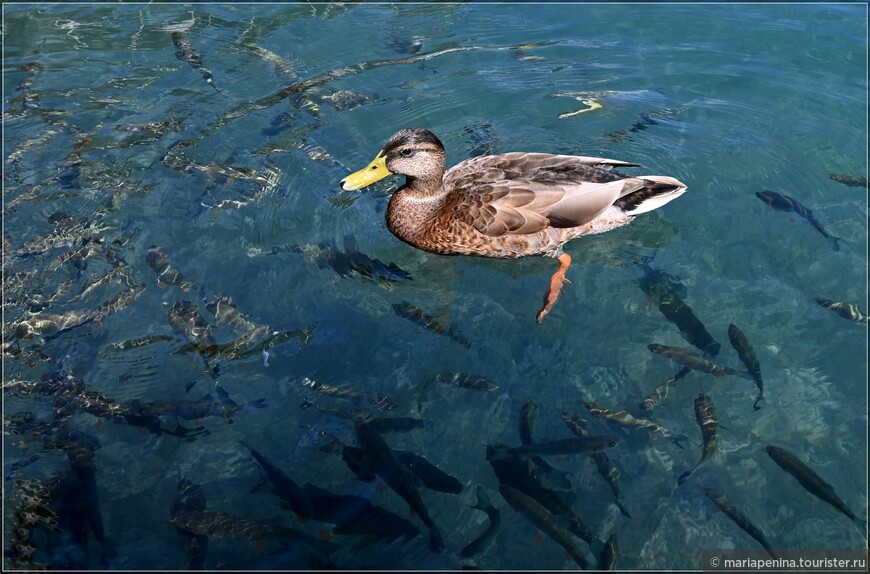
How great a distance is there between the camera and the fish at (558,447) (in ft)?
16.3

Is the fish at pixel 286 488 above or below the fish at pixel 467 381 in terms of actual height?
below

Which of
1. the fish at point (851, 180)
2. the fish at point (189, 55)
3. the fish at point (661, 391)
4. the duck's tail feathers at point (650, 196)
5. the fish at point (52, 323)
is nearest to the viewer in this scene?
the fish at point (661, 391)

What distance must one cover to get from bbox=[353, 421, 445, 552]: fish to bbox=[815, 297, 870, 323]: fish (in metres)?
3.83

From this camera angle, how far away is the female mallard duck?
21.6 ft

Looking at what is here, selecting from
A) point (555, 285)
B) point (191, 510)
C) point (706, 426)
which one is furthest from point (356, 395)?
point (706, 426)

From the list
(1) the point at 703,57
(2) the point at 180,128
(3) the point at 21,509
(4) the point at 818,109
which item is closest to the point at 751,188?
(4) the point at 818,109

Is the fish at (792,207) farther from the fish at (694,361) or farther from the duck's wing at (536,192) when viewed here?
the fish at (694,361)

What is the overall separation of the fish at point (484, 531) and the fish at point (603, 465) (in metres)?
0.79

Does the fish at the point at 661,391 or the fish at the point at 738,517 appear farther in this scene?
the fish at the point at 661,391

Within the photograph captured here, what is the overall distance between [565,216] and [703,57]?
4.08m

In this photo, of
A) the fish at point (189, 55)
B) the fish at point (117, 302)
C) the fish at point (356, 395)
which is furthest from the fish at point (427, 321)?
the fish at point (189, 55)

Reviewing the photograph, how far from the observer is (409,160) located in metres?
6.73

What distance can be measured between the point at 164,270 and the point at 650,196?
4.52m

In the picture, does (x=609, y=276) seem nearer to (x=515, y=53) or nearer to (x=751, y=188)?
(x=751, y=188)
